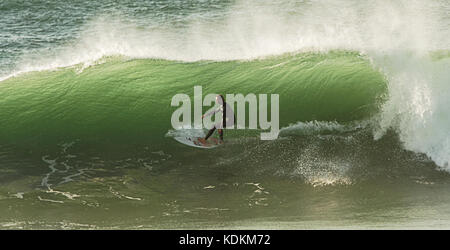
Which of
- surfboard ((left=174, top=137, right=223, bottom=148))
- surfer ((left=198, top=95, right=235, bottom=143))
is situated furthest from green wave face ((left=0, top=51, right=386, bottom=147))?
surfer ((left=198, top=95, right=235, bottom=143))

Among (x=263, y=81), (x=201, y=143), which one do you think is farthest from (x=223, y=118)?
(x=263, y=81)

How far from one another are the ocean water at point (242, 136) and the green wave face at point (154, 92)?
3cm

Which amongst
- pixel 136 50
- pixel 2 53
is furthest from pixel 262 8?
pixel 2 53

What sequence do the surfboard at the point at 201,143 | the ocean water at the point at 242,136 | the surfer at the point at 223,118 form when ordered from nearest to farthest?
1. the ocean water at the point at 242,136
2. the surfer at the point at 223,118
3. the surfboard at the point at 201,143

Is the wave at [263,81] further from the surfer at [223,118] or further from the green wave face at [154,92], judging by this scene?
the surfer at [223,118]

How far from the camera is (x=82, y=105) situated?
34.5 ft

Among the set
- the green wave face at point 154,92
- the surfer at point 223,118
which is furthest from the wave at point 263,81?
the surfer at point 223,118

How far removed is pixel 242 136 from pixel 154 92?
216cm

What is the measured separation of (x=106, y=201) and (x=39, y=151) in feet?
7.38

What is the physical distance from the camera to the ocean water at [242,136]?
7.46m

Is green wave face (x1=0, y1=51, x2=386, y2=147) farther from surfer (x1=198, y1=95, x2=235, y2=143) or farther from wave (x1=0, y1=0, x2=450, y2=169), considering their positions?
surfer (x1=198, y1=95, x2=235, y2=143)

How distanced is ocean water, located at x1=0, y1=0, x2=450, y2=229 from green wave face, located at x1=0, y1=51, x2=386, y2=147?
31 millimetres

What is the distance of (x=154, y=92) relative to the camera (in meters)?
10.7

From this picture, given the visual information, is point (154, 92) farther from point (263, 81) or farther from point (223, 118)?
point (223, 118)
